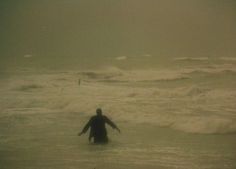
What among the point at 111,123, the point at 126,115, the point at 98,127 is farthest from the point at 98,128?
the point at 126,115

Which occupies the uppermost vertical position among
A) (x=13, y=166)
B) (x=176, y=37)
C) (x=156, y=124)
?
(x=176, y=37)

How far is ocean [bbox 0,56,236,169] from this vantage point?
16.3ft

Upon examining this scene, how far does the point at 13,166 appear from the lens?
4965 mm

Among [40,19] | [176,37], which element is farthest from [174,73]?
[40,19]

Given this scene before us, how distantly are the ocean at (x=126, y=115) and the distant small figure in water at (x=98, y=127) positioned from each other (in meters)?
0.07

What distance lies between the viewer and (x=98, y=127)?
5.05 m

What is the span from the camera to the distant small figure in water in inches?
199

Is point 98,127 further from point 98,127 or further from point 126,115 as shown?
point 126,115

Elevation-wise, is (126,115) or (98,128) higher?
(126,115)

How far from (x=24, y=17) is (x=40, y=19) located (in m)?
0.15

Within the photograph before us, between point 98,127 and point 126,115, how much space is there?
29 centimetres

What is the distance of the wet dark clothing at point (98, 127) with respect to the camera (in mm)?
5051

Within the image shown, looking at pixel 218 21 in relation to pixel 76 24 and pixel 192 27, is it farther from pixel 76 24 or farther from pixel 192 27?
pixel 76 24

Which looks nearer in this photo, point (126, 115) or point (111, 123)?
point (111, 123)
